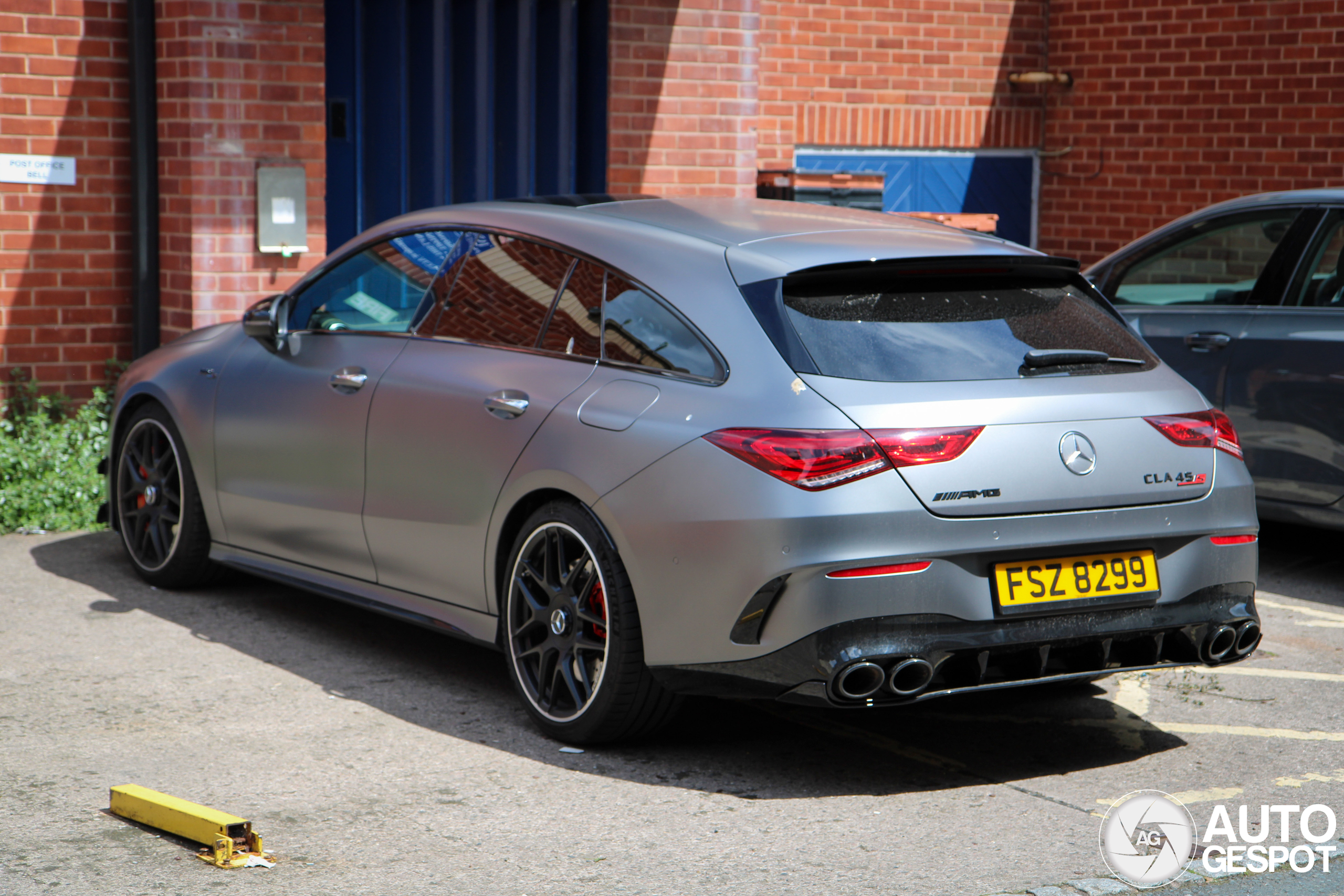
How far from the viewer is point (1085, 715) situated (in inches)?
205

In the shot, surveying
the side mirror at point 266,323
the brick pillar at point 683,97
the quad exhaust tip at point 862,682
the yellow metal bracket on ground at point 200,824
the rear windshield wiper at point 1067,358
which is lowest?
the yellow metal bracket on ground at point 200,824

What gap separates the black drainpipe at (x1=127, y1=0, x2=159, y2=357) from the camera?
333 inches

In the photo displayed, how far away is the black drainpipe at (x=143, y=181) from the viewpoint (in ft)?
27.7

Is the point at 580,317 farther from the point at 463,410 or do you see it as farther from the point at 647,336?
the point at 463,410

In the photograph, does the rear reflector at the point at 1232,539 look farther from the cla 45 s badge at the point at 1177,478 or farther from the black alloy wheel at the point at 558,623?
the black alloy wheel at the point at 558,623

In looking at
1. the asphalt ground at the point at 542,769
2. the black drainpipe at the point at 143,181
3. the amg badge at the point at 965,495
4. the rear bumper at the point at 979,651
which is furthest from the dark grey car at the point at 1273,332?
the black drainpipe at the point at 143,181

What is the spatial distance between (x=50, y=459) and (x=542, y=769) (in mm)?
4424

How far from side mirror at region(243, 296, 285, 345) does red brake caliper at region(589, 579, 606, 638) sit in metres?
2.01

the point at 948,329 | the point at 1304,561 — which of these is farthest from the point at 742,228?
the point at 1304,561

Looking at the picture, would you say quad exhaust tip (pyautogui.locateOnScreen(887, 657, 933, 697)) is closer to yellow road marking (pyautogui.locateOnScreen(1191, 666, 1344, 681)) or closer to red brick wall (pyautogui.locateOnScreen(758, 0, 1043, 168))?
yellow road marking (pyautogui.locateOnScreen(1191, 666, 1344, 681))

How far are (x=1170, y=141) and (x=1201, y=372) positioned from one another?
534 centimetres

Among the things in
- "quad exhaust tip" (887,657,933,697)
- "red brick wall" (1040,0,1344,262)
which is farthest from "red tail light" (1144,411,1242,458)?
"red brick wall" (1040,0,1344,262)

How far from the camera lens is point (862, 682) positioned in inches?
165

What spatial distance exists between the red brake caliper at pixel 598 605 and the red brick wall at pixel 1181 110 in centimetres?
814
